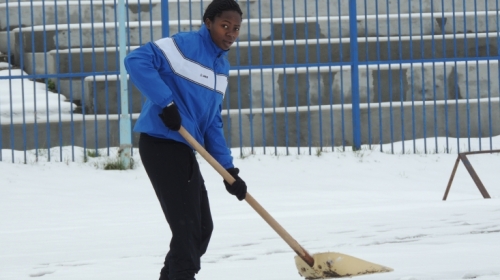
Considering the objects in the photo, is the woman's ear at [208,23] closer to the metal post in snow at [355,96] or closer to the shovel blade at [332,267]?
the shovel blade at [332,267]

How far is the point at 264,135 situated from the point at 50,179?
7.75 ft

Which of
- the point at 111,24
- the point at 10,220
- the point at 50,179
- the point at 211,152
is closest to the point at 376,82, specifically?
the point at 111,24

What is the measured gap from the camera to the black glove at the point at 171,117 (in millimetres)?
3920

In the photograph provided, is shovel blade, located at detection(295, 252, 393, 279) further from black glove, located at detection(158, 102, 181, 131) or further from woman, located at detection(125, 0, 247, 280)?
black glove, located at detection(158, 102, 181, 131)

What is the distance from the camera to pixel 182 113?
4.08m

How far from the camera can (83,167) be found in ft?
31.9

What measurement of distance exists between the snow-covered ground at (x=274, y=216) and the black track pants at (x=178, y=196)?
95 cm

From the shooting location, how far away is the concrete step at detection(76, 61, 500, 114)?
10664 mm

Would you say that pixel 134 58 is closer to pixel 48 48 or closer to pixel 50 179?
pixel 50 179

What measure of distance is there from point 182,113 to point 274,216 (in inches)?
137

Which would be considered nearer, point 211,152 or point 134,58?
point 134,58

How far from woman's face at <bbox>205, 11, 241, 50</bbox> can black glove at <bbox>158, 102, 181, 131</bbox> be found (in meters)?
0.39

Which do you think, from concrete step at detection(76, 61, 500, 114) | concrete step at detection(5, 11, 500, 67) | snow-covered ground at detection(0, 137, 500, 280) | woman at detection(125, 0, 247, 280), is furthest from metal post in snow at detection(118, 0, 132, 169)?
woman at detection(125, 0, 247, 280)

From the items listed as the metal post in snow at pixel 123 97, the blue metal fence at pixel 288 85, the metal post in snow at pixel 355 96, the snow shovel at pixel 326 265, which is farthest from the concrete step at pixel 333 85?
the snow shovel at pixel 326 265
